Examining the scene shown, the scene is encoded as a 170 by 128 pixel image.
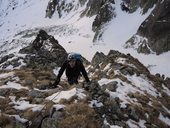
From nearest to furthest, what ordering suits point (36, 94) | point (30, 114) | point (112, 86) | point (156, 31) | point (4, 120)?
point (4, 120) → point (30, 114) → point (36, 94) → point (112, 86) → point (156, 31)

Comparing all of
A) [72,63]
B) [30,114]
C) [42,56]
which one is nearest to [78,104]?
[30,114]

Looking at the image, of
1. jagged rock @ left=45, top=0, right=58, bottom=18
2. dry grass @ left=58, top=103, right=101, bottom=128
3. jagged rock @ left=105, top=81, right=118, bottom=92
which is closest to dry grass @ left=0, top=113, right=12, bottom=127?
dry grass @ left=58, top=103, right=101, bottom=128

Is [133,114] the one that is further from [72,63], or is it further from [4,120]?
[4,120]

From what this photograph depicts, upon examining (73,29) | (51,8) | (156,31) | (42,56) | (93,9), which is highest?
(51,8)

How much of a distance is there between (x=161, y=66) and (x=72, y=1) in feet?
212

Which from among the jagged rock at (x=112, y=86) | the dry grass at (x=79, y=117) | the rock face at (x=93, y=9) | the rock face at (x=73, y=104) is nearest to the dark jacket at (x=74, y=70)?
the rock face at (x=73, y=104)

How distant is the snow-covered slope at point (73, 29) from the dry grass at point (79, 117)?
30573 mm

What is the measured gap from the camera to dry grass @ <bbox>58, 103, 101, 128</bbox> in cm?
1399

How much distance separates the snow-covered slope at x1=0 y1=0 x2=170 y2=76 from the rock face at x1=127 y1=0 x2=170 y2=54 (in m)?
1.45

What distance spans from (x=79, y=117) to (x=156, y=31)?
40.7 meters

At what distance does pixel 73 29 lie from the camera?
83.2 m

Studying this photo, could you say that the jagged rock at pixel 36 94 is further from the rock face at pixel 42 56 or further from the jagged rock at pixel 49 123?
the rock face at pixel 42 56

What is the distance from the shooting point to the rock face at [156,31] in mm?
51406

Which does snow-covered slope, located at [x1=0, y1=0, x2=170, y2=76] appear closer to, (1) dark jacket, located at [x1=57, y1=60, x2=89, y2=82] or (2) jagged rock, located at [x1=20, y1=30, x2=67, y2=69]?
(2) jagged rock, located at [x1=20, y1=30, x2=67, y2=69]
